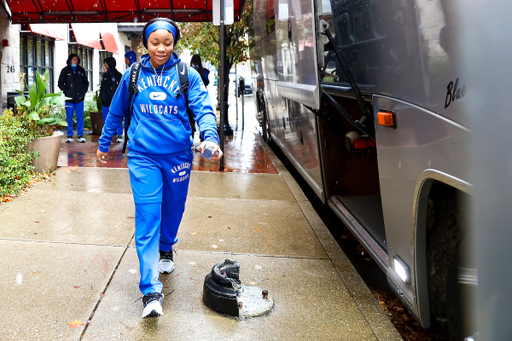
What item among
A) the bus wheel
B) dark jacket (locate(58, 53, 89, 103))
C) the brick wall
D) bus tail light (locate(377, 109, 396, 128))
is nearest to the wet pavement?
the bus wheel

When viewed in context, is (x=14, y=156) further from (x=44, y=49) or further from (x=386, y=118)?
(x=44, y=49)

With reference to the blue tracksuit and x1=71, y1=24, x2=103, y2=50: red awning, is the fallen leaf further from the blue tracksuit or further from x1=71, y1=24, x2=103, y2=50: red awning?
x1=71, y1=24, x2=103, y2=50: red awning

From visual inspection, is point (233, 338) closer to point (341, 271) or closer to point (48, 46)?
point (341, 271)

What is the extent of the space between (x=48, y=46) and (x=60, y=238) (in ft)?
43.3

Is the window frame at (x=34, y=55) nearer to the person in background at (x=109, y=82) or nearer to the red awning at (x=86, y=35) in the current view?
the red awning at (x=86, y=35)

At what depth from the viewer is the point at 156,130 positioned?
3.32m

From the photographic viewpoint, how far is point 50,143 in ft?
23.8

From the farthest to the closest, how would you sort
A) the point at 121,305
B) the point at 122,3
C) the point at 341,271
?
the point at 122,3, the point at 341,271, the point at 121,305

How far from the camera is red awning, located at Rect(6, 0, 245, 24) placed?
11242mm

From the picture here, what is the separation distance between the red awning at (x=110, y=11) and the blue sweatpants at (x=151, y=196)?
8867mm

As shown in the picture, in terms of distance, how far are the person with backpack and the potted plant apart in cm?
407

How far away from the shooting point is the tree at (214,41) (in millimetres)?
14195

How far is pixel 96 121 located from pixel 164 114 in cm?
977

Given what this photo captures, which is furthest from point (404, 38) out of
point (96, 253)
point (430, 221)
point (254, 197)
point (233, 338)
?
point (254, 197)
